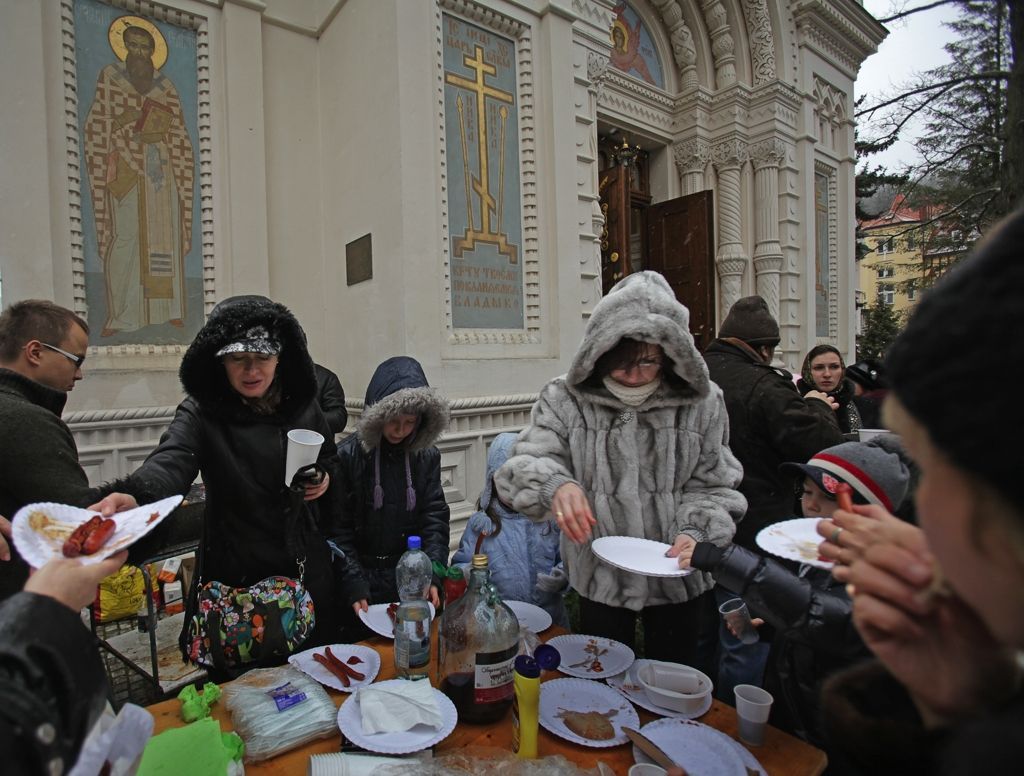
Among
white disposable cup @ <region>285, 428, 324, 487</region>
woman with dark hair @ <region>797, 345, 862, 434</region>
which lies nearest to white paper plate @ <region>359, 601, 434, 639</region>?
white disposable cup @ <region>285, 428, 324, 487</region>

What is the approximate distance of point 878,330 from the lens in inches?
631

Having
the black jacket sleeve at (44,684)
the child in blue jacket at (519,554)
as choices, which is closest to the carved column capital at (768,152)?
the child in blue jacket at (519,554)

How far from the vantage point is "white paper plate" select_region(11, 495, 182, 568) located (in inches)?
39.9

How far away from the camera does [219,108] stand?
4598 mm

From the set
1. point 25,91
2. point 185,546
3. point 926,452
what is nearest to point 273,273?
point 25,91

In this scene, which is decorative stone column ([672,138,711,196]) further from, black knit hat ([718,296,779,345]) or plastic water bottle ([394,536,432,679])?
plastic water bottle ([394,536,432,679])

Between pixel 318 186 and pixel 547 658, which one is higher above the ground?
pixel 318 186

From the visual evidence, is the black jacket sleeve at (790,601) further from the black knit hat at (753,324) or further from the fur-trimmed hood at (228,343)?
the black knit hat at (753,324)

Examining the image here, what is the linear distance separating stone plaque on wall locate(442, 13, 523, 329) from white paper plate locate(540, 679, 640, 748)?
3.67 metres

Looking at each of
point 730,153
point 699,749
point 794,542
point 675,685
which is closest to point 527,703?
point 699,749

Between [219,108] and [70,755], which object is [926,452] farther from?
[219,108]

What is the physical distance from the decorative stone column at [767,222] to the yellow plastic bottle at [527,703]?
8.37 meters

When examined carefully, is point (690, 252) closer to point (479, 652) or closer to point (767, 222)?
point (767, 222)

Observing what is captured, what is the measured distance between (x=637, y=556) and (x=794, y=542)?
47 cm
